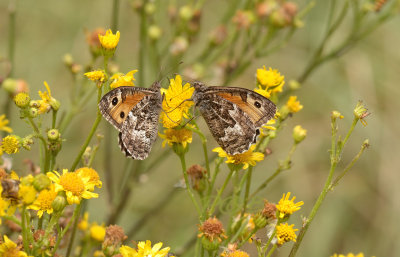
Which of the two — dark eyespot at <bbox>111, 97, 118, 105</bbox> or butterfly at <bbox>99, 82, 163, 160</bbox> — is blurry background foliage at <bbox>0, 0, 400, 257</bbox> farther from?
dark eyespot at <bbox>111, 97, 118, 105</bbox>

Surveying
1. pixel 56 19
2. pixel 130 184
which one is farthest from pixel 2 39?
pixel 130 184

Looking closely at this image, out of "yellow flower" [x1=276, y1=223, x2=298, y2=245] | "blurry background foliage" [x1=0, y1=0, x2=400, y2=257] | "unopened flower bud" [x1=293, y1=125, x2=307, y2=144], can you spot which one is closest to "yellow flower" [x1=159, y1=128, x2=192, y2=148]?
"yellow flower" [x1=276, y1=223, x2=298, y2=245]

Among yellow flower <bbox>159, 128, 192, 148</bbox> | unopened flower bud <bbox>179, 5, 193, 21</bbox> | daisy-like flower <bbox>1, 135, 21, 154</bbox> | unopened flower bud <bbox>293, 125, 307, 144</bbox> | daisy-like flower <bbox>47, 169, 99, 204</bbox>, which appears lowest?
daisy-like flower <bbox>47, 169, 99, 204</bbox>

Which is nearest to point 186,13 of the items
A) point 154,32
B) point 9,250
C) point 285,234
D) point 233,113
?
point 154,32

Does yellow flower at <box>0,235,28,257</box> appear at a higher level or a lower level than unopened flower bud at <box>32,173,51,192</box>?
lower

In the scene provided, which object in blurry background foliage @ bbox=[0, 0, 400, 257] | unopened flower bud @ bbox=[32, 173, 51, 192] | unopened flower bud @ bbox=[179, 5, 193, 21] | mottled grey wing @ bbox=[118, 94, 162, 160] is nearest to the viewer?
unopened flower bud @ bbox=[32, 173, 51, 192]

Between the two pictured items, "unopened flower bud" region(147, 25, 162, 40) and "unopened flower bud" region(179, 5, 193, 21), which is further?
"unopened flower bud" region(179, 5, 193, 21)

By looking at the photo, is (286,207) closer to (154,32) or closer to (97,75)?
(97,75)

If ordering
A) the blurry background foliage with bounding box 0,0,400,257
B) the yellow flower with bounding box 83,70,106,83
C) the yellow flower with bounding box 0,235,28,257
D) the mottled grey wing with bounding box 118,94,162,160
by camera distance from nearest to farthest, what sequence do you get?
the yellow flower with bounding box 0,235,28,257 → the yellow flower with bounding box 83,70,106,83 → the mottled grey wing with bounding box 118,94,162,160 → the blurry background foliage with bounding box 0,0,400,257
